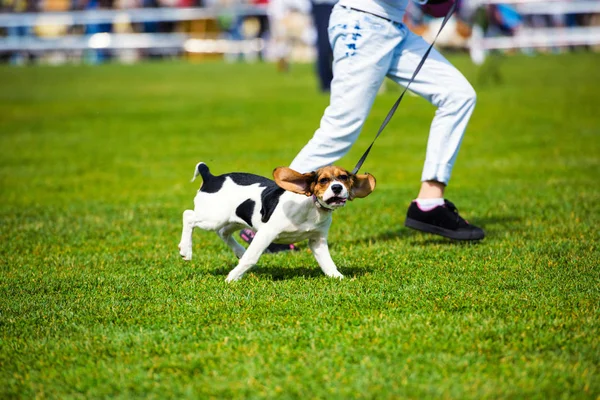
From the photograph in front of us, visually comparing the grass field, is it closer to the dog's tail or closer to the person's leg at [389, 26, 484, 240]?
the person's leg at [389, 26, 484, 240]

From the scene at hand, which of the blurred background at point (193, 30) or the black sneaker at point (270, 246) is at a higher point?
the black sneaker at point (270, 246)

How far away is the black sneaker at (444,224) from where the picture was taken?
20.6 feet

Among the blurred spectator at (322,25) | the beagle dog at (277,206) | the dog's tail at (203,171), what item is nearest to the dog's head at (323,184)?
the beagle dog at (277,206)

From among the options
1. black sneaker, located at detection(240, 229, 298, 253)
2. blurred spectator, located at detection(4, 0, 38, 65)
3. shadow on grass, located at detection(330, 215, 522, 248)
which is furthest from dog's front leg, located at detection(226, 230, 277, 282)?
blurred spectator, located at detection(4, 0, 38, 65)

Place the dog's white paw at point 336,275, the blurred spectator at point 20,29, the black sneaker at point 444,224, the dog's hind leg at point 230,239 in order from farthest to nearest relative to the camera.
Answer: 1. the blurred spectator at point 20,29
2. the black sneaker at point 444,224
3. the dog's hind leg at point 230,239
4. the dog's white paw at point 336,275

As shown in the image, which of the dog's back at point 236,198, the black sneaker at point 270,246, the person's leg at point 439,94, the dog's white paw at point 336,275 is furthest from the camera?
the black sneaker at point 270,246

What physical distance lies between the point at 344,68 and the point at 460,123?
38.1 inches

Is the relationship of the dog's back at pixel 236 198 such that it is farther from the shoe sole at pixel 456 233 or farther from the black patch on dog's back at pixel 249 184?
the shoe sole at pixel 456 233

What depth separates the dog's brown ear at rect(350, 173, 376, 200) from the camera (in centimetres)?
504

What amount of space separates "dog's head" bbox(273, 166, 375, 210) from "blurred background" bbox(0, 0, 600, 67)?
85.2 ft

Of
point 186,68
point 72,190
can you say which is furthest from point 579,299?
point 186,68

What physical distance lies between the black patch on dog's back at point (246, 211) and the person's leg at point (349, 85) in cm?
49

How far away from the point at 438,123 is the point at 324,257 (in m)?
1.44

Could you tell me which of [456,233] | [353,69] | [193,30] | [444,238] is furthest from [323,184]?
[193,30]
